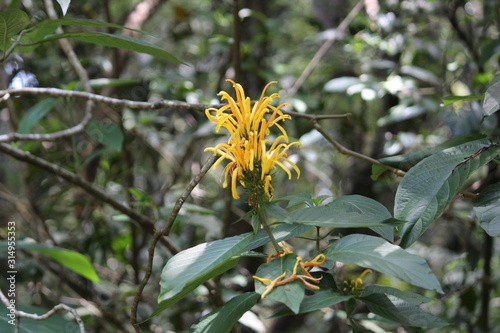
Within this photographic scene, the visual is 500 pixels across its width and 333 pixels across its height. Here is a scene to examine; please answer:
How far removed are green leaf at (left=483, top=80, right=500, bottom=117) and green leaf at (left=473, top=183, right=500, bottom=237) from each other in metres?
0.11

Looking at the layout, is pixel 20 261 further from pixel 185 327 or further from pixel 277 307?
pixel 277 307

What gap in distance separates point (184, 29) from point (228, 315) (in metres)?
2.39

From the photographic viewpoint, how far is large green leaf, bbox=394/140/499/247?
2.07 ft

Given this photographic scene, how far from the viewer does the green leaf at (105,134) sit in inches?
50.3

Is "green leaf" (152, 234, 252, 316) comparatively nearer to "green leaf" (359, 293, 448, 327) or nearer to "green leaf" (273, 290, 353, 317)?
"green leaf" (273, 290, 353, 317)

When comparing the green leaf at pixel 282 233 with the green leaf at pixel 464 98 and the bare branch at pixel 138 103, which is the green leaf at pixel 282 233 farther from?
the green leaf at pixel 464 98

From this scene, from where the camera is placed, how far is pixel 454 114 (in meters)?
1.44

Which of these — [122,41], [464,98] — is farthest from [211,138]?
[464,98]

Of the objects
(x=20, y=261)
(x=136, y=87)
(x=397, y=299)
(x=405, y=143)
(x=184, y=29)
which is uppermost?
(x=184, y=29)

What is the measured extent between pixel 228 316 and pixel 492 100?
492 millimetres

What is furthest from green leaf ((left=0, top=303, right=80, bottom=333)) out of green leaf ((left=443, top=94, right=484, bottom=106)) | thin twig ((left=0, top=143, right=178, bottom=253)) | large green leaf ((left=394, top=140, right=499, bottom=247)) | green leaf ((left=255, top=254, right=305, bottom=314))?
green leaf ((left=443, top=94, right=484, bottom=106))

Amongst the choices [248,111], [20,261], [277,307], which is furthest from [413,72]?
[20,261]

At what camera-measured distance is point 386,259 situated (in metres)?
0.54

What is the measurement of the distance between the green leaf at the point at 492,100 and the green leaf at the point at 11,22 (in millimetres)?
733
